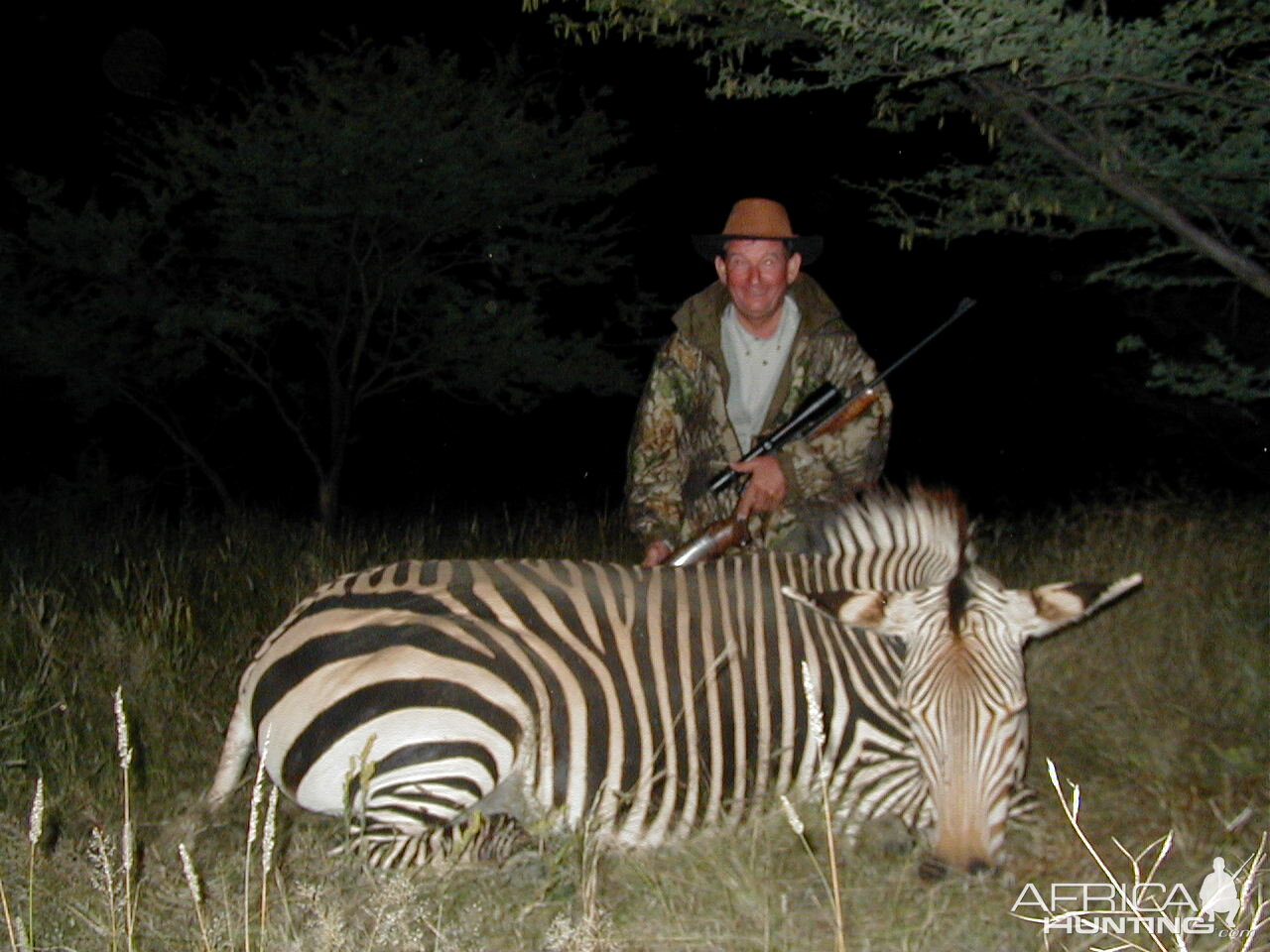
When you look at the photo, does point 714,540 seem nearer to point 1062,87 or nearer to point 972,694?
point 972,694

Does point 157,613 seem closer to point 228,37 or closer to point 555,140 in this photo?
point 555,140

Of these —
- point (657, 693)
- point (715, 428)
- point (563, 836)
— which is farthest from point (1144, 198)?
point (563, 836)

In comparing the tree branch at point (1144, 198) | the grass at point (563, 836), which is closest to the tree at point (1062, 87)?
the tree branch at point (1144, 198)

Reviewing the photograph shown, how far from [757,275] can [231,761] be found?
2.38 meters

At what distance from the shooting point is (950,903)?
2439mm

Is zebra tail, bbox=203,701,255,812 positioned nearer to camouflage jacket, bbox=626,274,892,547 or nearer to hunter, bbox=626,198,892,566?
hunter, bbox=626,198,892,566

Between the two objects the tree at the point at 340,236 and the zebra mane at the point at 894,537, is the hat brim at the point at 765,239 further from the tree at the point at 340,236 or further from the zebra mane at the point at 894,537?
the tree at the point at 340,236

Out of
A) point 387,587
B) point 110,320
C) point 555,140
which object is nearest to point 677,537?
point 387,587

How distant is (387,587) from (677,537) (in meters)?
Result: 1.57

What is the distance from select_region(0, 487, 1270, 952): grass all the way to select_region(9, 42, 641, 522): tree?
3835 millimetres

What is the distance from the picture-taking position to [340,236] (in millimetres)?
9328

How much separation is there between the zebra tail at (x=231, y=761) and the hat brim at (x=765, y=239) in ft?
7.35

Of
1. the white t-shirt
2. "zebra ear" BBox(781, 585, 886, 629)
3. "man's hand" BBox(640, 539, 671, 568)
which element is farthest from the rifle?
"zebra ear" BBox(781, 585, 886, 629)

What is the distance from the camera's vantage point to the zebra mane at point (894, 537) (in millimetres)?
3041
